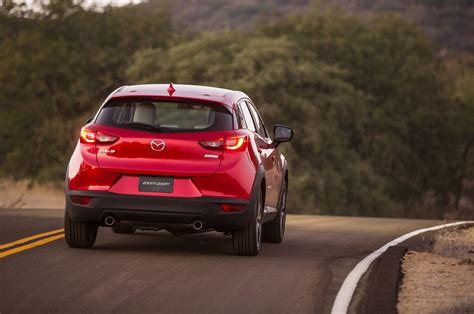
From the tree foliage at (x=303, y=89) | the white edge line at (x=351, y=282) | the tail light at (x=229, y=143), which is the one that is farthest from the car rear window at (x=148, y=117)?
the tree foliage at (x=303, y=89)

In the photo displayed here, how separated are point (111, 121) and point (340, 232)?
559cm

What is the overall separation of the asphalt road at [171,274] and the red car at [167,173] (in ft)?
1.21

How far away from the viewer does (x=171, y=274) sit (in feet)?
35.1

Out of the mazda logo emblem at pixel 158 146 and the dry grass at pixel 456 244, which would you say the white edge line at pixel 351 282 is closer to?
the dry grass at pixel 456 244

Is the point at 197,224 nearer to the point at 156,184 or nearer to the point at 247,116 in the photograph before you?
the point at 156,184

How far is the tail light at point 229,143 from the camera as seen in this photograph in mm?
11828

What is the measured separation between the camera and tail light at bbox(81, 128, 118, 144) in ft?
38.9

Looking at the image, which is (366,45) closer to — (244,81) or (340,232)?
(244,81)

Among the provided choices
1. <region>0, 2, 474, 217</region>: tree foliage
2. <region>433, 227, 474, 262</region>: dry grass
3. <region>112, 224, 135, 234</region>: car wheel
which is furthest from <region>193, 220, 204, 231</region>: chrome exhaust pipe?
<region>0, 2, 474, 217</region>: tree foliage

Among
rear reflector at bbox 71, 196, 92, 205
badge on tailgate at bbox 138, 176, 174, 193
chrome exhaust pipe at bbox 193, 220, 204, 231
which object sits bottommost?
chrome exhaust pipe at bbox 193, 220, 204, 231

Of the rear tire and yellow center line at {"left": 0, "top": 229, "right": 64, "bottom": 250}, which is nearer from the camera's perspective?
the rear tire

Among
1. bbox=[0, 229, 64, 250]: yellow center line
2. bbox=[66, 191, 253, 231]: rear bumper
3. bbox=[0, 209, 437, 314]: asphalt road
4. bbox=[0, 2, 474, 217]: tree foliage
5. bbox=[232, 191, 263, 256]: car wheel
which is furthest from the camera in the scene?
bbox=[0, 2, 474, 217]: tree foliage

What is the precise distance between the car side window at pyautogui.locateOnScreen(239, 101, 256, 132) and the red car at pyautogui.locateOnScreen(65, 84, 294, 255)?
0.44m

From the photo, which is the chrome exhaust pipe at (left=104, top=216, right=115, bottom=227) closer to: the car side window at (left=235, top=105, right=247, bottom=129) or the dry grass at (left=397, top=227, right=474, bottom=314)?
the car side window at (left=235, top=105, right=247, bottom=129)
